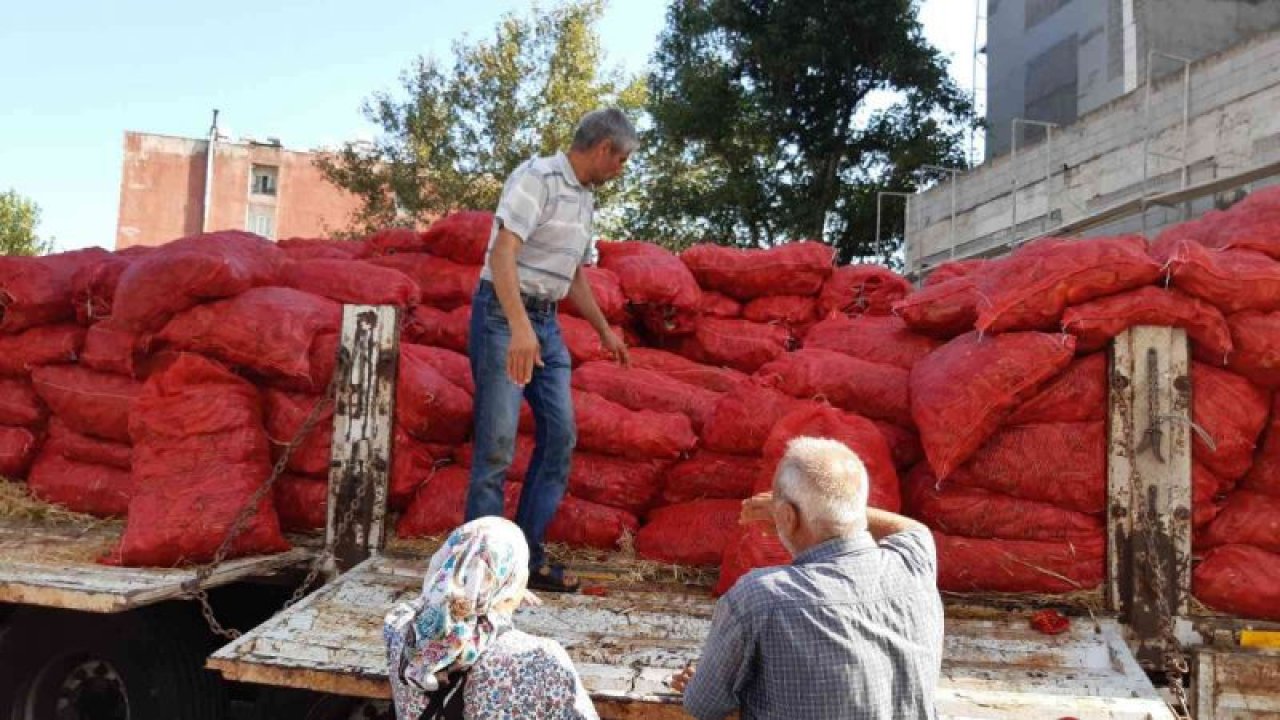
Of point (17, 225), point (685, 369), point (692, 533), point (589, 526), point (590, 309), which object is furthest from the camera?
point (17, 225)

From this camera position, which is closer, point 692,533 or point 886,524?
point 886,524

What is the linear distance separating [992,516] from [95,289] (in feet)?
11.9

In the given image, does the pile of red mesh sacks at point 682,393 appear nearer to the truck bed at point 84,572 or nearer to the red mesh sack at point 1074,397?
the red mesh sack at point 1074,397

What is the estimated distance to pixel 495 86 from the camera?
1652 cm

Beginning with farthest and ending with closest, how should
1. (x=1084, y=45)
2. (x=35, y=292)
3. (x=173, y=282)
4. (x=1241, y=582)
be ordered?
(x=1084, y=45)
(x=35, y=292)
(x=173, y=282)
(x=1241, y=582)

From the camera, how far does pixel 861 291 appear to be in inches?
192

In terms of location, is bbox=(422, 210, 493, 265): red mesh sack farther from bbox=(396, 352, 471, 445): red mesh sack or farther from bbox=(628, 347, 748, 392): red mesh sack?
bbox=(396, 352, 471, 445): red mesh sack

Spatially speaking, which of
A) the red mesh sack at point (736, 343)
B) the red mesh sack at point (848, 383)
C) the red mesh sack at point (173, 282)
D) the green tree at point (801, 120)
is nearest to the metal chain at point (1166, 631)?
the red mesh sack at point (848, 383)

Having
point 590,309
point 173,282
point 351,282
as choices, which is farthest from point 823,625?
point 351,282

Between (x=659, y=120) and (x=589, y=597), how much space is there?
51.6 ft

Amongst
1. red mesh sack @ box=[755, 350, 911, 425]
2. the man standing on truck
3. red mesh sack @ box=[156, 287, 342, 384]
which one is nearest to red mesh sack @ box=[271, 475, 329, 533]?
red mesh sack @ box=[156, 287, 342, 384]

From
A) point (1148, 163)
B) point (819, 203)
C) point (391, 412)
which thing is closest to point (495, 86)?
point (819, 203)

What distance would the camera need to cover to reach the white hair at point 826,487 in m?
1.83

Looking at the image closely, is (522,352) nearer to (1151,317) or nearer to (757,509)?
(757,509)
